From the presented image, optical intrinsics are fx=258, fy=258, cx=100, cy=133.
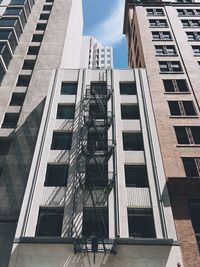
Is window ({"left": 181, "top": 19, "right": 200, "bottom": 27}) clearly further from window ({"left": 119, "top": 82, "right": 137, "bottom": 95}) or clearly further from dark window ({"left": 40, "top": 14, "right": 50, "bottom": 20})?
dark window ({"left": 40, "top": 14, "right": 50, "bottom": 20})

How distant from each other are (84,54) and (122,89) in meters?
77.7

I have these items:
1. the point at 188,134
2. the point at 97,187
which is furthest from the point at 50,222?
the point at 188,134

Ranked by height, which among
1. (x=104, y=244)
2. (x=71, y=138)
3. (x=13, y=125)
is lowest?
(x=104, y=244)

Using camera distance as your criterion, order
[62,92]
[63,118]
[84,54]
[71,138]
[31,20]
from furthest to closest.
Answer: [84,54]
[31,20]
[62,92]
[63,118]
[71,138]

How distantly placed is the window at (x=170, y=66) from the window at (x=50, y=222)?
25.0 m

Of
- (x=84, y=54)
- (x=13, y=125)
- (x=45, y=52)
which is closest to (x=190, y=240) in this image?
(x=13, y=125)

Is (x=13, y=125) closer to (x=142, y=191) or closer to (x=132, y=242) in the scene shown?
(x=142, y=191)

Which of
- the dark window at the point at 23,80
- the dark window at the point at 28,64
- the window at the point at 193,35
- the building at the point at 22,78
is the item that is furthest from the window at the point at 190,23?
the dark window at the point at 23,80

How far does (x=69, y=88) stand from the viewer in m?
31.1

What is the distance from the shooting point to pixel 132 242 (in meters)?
17.5

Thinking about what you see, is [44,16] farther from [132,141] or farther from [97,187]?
[97,187]

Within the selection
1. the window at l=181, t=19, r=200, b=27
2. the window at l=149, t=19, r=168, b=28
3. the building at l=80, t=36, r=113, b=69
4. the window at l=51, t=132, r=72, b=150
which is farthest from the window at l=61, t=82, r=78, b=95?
the building at l=80, t=36, r=113, b=69

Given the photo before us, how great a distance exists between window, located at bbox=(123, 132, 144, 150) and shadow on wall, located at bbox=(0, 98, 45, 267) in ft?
33.0

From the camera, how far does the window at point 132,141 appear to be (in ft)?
81.9
